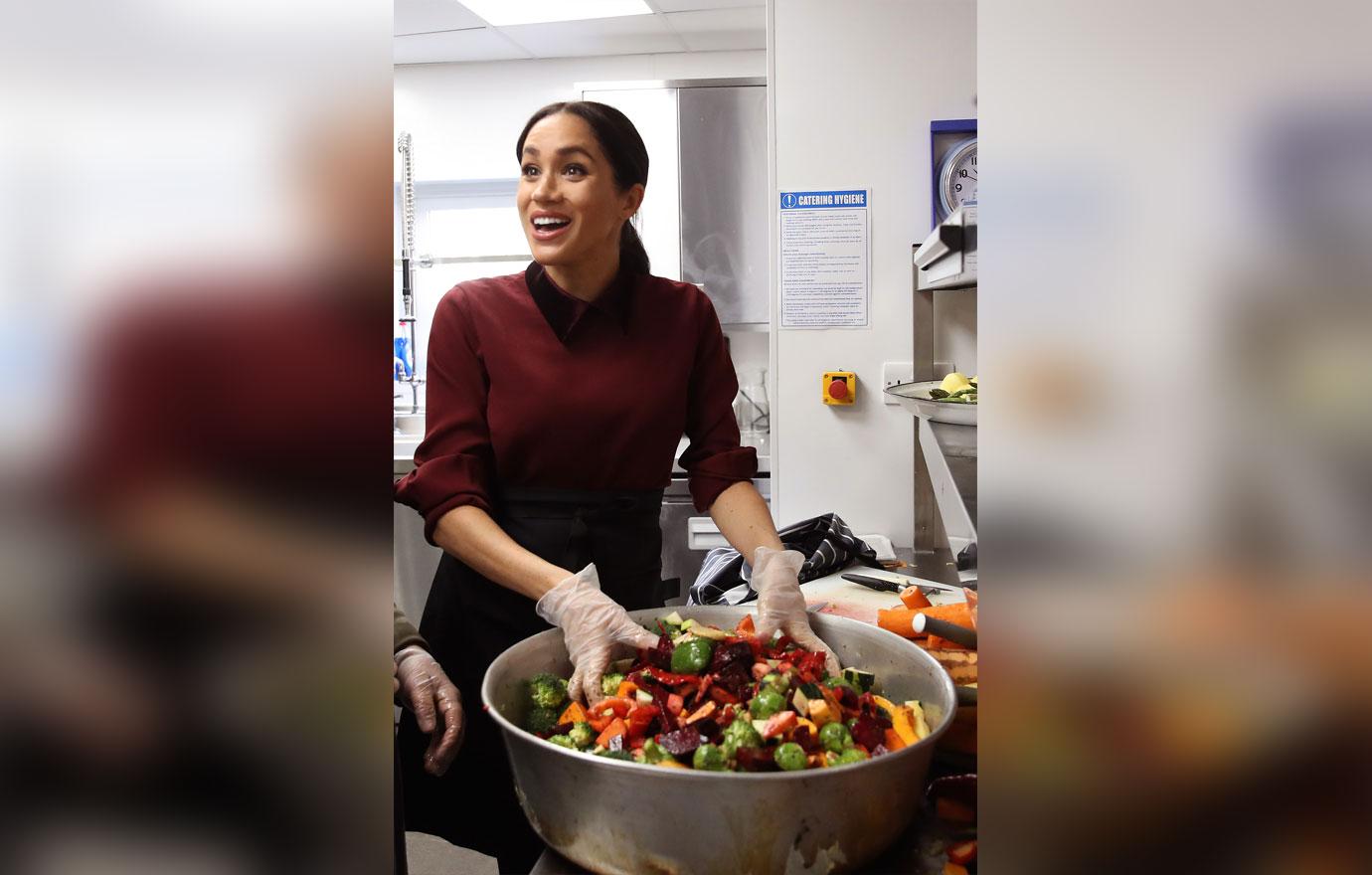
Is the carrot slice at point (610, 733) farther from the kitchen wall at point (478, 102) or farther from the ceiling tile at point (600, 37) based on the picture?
the kitchen wall at point (478, 102)

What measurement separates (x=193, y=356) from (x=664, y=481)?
1582 millimetres

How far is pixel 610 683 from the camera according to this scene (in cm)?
98

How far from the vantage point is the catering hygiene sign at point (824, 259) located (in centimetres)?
282

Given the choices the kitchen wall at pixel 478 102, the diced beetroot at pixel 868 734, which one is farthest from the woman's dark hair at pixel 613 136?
the kitchen wall at pixel 478 102

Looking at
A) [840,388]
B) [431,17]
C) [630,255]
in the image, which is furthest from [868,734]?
[431,17]

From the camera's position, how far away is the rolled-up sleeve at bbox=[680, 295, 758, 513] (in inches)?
68.2

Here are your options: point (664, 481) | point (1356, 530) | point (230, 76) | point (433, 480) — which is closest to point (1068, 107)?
point (1356, 530)

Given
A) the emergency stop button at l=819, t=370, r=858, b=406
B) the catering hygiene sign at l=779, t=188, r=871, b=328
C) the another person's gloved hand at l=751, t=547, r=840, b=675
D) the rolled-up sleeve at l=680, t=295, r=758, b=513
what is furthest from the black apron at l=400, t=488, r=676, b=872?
the catering hygiene sign at l=779, t=188, r=871, b=328

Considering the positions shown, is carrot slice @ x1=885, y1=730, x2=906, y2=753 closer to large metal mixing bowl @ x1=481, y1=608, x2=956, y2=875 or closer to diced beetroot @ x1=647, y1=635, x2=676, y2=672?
large metal mixing bowl @ x1=481, y1=608, x2=956, y2=875

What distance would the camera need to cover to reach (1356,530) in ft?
0.77

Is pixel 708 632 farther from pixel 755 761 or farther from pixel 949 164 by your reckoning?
pixel 949 164

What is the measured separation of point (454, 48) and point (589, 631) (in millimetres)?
4300

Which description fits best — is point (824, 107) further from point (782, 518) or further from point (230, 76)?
point (230, 76)

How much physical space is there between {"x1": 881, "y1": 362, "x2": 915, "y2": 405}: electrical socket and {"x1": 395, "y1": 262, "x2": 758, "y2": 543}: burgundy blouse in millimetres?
1154
